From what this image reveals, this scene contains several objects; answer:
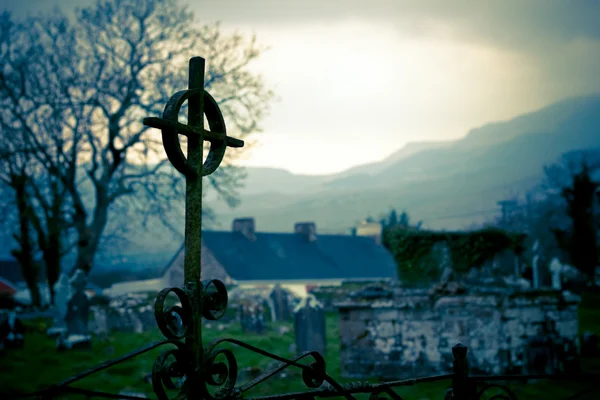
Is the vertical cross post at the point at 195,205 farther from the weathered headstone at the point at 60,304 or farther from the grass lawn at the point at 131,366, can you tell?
the weathered headstone at the point at 60,304

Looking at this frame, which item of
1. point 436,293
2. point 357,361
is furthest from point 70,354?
point 436,293

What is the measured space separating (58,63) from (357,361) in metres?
18.3

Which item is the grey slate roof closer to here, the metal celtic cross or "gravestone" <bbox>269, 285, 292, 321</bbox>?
"gravestone" <bbox>269, 285, 292, 321</bbox>

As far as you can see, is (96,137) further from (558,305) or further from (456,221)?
(456,221)

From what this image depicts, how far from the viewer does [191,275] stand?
8.48ft

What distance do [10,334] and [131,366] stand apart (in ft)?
15.6

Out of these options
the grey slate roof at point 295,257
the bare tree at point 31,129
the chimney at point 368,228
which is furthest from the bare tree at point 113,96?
the chimney at point 368,228

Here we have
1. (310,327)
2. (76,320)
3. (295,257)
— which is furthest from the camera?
(295,257)

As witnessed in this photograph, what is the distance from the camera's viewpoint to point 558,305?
11.5 meters

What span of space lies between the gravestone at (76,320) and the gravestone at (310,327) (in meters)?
6.32

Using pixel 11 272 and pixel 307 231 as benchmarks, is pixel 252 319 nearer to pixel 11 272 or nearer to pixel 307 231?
pixel 307 231

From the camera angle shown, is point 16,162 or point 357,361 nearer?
point 357,361

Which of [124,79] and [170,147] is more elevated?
[124,79]

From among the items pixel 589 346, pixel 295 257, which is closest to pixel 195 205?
pixel 589 346
